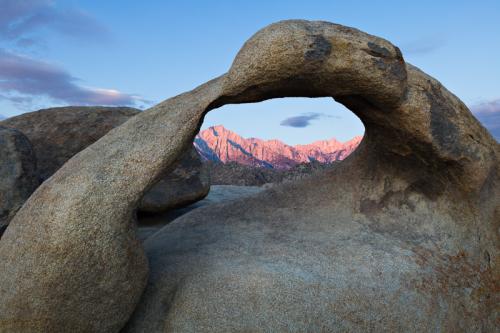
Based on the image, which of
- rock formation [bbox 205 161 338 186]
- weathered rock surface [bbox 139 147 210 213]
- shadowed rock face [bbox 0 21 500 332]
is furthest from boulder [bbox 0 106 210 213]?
rock formation [bbox 205 161 338 186]

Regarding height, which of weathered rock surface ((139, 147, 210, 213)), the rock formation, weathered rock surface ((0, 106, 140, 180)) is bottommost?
the rock formation

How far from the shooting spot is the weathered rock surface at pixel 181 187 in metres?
5.77

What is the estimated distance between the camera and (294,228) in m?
4.26

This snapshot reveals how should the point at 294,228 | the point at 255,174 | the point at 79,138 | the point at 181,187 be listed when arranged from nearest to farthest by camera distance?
1. the point at 294,228
2. the point at 79,138
3. the point at 181,187
4. the point at 255,174

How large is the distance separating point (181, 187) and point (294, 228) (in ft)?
7.01

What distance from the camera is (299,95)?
4125mm

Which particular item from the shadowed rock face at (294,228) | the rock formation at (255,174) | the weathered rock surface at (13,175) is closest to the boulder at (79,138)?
the weathered rock surface at (13,175)

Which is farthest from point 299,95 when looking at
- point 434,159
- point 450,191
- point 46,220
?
point 46,220

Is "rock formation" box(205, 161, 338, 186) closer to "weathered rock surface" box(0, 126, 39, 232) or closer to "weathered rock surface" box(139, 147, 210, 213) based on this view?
"weathered rock surface" box(139, 147, 210, 213)

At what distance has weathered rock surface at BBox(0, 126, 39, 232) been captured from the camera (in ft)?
13.9

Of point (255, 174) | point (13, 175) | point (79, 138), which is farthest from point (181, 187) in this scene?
point (255, 174)

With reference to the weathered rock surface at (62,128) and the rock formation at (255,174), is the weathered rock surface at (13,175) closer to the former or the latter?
the weathered rock surface at (62,128)

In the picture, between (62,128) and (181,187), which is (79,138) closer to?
(62,128)

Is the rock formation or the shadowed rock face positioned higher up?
the shadowed rock face
